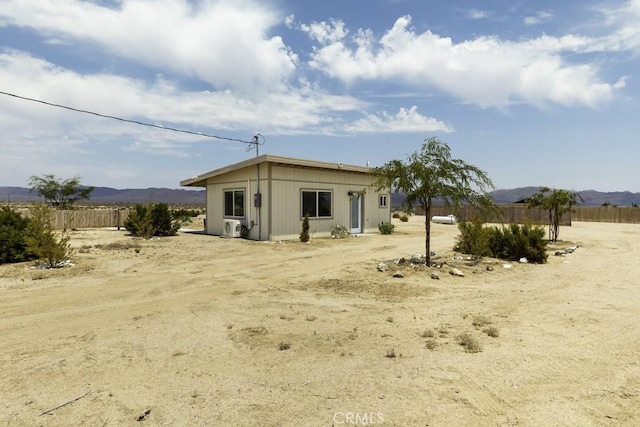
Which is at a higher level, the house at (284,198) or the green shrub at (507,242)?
the house at (284,198)

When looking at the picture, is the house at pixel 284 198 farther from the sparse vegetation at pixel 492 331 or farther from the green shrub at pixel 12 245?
the sparse vegetation at pixel 492 331

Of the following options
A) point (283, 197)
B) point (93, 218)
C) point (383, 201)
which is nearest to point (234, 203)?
point (283, 197)

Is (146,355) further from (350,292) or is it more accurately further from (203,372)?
(350,292)

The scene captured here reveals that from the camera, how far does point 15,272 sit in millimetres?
9117

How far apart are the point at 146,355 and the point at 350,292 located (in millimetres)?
4089

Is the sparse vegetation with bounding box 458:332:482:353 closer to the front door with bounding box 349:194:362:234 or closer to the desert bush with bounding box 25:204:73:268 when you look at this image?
the desert bush with bounding box 25:204:73:268

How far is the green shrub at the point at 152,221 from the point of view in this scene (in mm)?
17656

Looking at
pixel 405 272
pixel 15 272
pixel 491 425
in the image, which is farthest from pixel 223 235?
pixel 491 425

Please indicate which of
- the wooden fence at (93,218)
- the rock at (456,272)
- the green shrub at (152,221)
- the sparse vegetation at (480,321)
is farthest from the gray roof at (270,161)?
the sparse vegetation at (480,321)

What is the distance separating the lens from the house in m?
16.3

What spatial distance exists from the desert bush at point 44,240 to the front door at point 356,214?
12760 mm

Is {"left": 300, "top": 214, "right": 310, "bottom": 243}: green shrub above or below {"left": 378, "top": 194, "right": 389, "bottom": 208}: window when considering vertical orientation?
below

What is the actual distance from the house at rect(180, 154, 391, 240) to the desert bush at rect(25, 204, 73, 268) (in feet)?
25.0

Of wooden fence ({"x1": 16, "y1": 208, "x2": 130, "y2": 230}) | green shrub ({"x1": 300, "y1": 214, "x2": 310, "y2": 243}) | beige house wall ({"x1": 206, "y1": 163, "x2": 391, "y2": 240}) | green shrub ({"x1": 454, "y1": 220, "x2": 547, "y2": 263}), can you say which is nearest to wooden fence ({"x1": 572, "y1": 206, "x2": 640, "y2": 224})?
beige house wall ({"x1": 206, "y1": 163, "x2": 391, "y2": 240})
